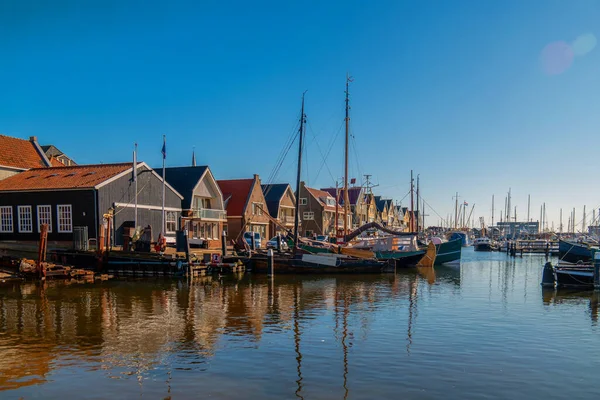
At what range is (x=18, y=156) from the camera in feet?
151

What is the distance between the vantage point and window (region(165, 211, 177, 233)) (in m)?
45.7

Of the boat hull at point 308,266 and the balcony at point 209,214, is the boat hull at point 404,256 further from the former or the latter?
the balcony at point 209,214

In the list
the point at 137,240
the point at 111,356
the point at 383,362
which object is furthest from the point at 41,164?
the point at 383,362

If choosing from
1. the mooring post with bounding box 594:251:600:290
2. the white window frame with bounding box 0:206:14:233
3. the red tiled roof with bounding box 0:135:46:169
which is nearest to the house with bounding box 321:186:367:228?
the red tiled roof with bounding box 0:135:46:169

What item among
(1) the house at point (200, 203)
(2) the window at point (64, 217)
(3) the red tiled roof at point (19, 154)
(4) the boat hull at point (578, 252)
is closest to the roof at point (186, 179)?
(1) the house at point (200, 203)

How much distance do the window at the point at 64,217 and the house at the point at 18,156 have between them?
9.08 meters

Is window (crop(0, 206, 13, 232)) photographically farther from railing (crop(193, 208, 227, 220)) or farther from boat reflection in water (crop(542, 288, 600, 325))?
boat reflection in water (crop(542, 288, 600, 325))

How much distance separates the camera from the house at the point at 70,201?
3759 cm

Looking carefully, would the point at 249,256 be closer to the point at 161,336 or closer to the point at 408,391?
the point at 161,336

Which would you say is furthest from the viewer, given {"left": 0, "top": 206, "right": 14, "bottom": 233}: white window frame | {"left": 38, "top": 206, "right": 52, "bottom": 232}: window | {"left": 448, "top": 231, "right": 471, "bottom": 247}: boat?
{"left": 448, "top": 231, "right": 471, "bottom": 247}: boat

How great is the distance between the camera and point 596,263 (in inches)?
1161

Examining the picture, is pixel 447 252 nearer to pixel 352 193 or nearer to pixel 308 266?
pixel 308 266

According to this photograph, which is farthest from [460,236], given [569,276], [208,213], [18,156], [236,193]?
[18,156]

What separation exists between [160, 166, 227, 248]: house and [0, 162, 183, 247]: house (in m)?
7.12
